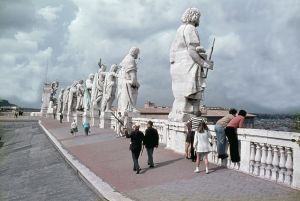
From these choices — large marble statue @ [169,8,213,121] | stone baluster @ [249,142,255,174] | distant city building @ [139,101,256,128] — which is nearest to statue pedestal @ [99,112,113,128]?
distant city building @ [139,101,256,128]

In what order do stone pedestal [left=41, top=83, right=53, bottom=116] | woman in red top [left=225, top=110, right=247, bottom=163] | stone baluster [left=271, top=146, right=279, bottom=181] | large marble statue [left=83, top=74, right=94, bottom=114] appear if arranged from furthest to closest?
stone pedestal [left=41, top=83, right=53, bottom=116]
large marble statue [left=83, top=74, right=94, bottom=114]
woman in red top [left=225, top=110, right=247, bottom=163]
stone baluster [left=271, top=146, right=279, bottom=181]

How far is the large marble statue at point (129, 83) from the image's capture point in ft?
84.8

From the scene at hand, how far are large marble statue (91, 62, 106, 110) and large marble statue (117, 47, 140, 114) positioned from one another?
10602mm

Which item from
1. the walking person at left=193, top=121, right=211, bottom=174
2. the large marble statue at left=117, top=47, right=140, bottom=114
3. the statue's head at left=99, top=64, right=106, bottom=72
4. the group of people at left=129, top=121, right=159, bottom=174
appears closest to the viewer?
the walking person at left=193, top=121, right=211, bottom=174

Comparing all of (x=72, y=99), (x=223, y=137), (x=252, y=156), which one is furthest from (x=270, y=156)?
(x=72, y=99)

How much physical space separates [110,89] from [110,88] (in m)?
0.10

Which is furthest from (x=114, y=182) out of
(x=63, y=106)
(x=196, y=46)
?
(x=63, y=106)

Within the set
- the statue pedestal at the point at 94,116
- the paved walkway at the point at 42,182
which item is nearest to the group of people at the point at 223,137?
the paved walkway at the point at 42,182

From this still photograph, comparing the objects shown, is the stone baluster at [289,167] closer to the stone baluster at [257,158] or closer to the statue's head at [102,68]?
the stone baluster at [257,158]

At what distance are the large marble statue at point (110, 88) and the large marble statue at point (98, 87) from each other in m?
3.36

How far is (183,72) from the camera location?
15.7m

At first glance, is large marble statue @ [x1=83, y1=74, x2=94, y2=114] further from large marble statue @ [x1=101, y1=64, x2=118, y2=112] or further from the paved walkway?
the paved walkway

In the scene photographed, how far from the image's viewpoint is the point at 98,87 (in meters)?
37.3

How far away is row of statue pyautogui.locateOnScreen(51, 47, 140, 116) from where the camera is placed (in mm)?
26109
